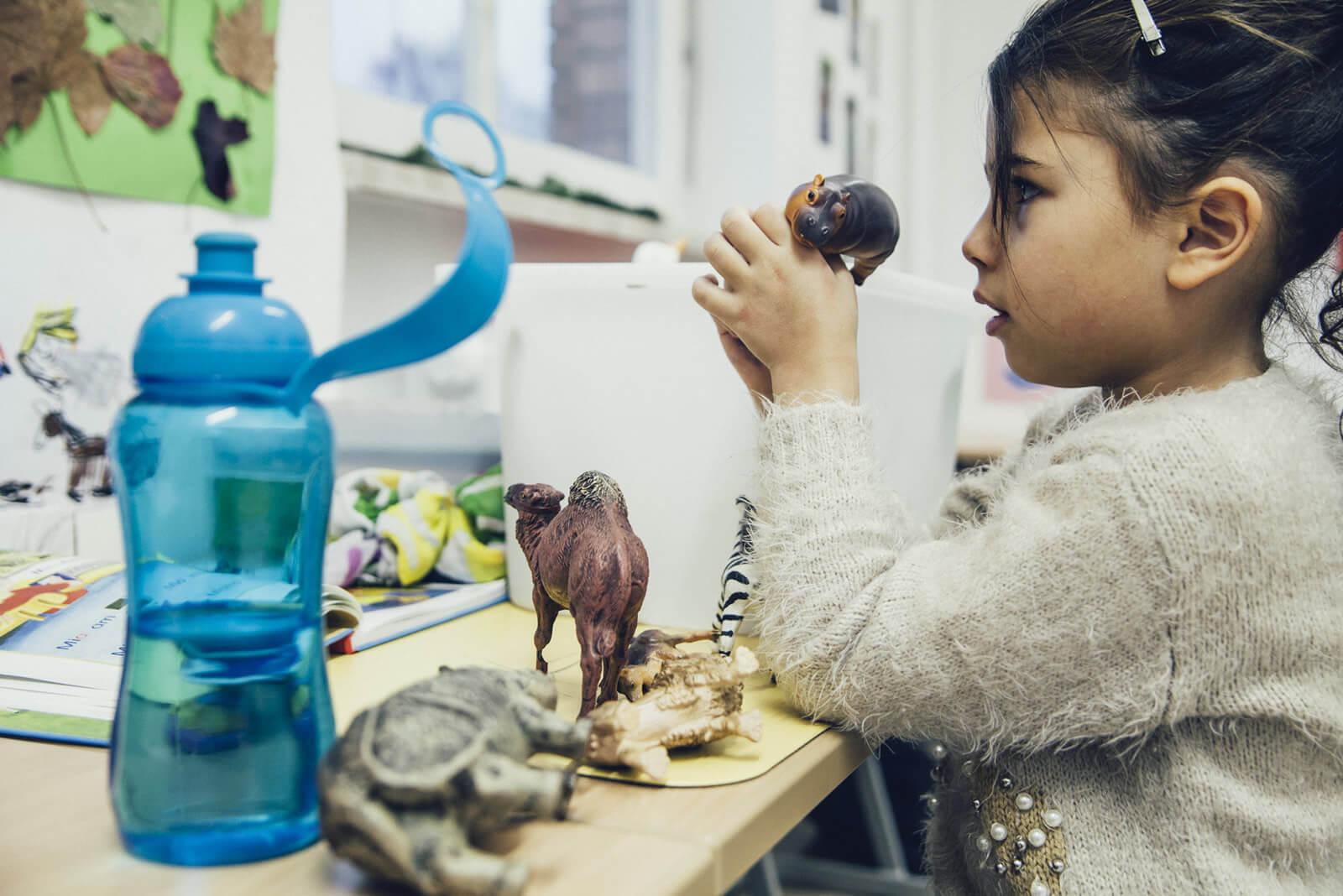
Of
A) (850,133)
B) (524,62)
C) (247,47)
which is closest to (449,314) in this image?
(247,47)

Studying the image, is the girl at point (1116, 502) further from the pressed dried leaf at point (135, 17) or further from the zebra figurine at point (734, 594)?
the pressed dried leaf at point (135, 17)

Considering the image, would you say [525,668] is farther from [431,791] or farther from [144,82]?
[144,82]

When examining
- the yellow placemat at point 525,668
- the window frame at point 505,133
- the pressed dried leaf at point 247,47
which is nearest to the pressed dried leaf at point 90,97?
the pressed dried leaf at point 247,47

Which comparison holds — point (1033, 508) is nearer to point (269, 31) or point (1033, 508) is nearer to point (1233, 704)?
point (1233, 704)

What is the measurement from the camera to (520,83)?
1558mm

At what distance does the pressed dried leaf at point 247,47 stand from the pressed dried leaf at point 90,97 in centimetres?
12

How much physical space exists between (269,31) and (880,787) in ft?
4.21

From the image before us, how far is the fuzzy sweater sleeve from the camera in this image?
1.51 feet

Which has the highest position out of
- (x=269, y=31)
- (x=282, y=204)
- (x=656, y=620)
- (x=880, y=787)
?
(x=269, y=31)

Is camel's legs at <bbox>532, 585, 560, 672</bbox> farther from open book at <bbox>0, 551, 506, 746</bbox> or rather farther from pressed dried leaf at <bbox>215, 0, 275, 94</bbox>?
pressed dried leaf at <bbox>215, 0, 275, 94</bbox>

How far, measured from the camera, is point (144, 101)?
0.82m

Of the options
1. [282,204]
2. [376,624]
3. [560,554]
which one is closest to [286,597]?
[560,554]

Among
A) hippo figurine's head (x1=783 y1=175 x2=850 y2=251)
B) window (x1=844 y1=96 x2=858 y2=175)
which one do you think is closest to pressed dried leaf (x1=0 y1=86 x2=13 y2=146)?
hippo figurine's head (x1=783 y1=175 x2=850 y2=251)

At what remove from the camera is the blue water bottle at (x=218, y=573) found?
0.34m
